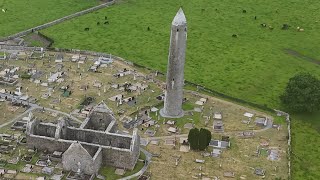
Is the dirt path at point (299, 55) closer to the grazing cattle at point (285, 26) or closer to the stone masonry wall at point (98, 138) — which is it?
the grazing cattle at point (285, 26)

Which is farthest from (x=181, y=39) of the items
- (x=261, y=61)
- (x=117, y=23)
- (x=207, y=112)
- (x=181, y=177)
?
(x=117, y=23)

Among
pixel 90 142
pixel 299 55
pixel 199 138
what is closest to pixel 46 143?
pixel 90 142

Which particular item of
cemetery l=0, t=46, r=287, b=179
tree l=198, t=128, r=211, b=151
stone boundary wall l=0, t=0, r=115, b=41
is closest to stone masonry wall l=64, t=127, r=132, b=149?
cemetery l=0, t=46, r=287, b=179

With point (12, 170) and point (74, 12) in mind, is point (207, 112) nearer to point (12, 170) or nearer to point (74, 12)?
point (12, 170)

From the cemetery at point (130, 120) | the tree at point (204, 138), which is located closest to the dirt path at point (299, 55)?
the cemetery at point (130, 120)

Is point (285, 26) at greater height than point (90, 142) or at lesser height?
greater

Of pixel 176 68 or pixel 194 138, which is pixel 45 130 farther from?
pixel 176 68
